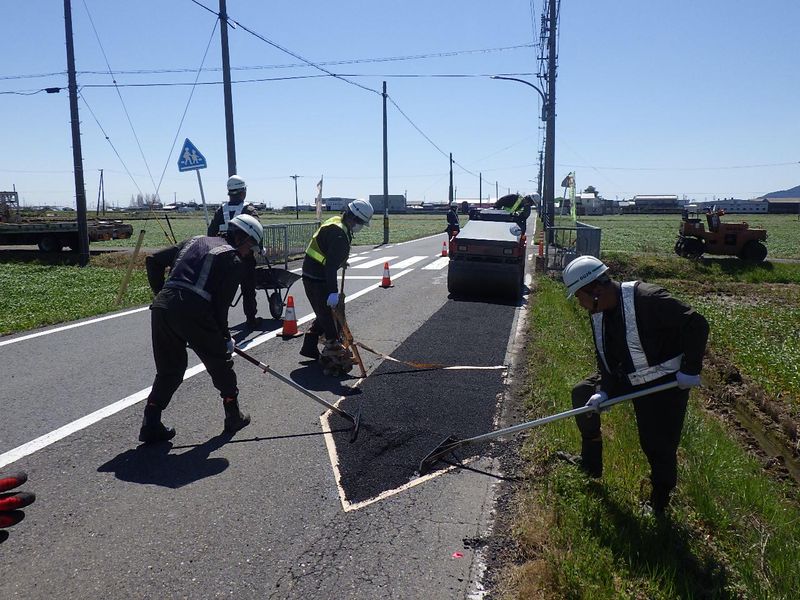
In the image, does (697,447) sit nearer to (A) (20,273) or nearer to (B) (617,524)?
(B) (617,524)

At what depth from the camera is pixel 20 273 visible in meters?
16.8

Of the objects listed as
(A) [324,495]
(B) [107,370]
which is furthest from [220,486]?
(B) [107,370]

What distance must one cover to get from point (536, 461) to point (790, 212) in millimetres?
110730

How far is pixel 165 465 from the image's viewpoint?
4.57 metres

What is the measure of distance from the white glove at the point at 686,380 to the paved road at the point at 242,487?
136 centimetres

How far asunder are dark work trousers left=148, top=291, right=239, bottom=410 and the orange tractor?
19.3 m

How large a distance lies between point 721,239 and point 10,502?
21484 millimetres

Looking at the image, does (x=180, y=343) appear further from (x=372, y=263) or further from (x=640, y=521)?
(x=372, y=263)

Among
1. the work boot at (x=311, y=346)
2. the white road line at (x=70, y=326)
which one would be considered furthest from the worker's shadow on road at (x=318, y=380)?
the white road line at (x=70, y=326)

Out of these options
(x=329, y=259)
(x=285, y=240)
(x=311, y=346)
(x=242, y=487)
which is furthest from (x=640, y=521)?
(x=285, y=240)

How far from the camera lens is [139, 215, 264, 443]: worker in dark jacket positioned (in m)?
4.78

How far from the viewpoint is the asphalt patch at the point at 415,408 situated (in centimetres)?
454

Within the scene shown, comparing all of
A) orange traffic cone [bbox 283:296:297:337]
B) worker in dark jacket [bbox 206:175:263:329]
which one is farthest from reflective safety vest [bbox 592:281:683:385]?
worker in dark jacket [bbox 206:175:263:329]

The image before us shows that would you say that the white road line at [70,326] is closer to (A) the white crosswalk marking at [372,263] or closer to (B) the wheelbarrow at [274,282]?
(B) the wheelbarrow at [274,282]
